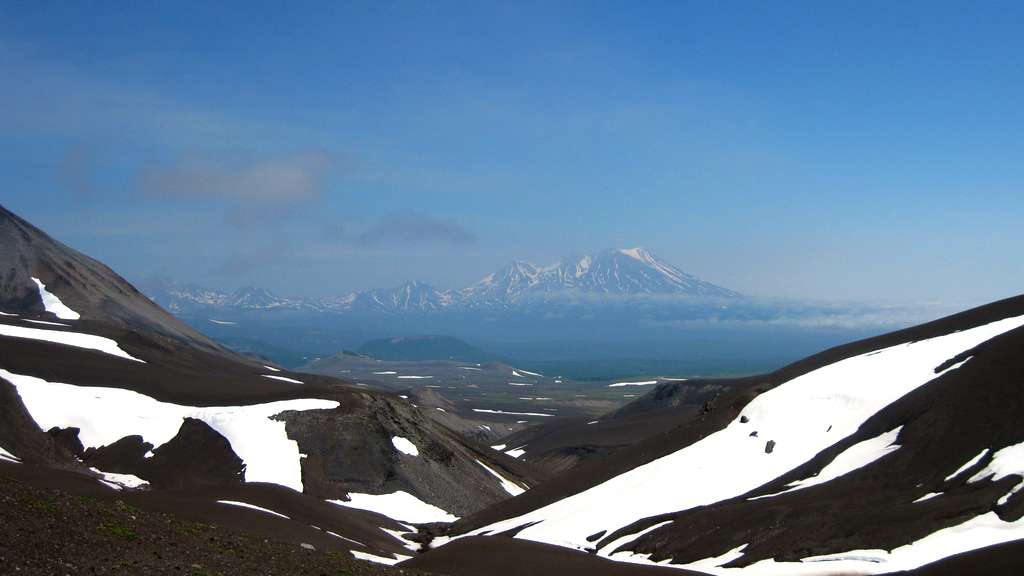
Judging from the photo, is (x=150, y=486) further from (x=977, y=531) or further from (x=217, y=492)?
(x=977, y=531)

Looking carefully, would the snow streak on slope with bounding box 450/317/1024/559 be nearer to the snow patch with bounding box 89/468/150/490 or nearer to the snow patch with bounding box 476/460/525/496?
the snow patch with bounding box 89/468/150/490

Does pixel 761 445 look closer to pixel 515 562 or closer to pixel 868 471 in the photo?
pixel 868 471

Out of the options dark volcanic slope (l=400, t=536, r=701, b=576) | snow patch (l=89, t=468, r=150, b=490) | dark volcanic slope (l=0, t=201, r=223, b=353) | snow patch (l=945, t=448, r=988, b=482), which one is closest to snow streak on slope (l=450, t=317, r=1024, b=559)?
dark volcanic slope (l=400, t=536, r=701, b=576)

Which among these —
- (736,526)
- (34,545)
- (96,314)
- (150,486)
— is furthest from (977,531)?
(96,314)

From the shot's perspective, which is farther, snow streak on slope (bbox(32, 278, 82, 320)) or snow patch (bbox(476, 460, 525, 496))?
snow streak on slope (bbox(32, 278, 82, 320))

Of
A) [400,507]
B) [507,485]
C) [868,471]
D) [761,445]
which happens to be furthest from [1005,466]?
[507,485]
